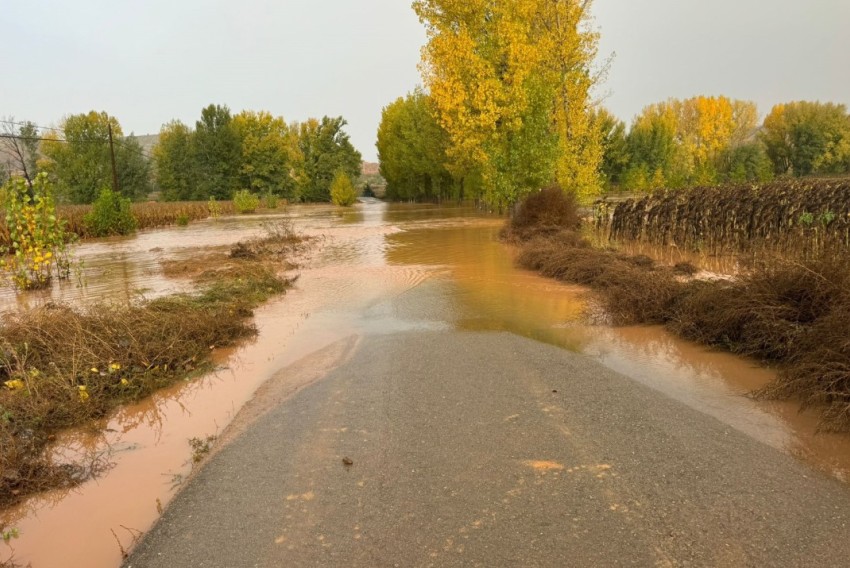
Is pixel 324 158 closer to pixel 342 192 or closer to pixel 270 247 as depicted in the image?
pixel 342 192

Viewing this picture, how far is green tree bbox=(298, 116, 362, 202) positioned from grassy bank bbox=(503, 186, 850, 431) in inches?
2824

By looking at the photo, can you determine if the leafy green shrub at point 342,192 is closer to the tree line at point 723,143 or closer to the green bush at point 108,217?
the tree line at point 723,143

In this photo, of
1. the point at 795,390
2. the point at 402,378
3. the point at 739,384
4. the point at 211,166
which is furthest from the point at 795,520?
the point at 211,166

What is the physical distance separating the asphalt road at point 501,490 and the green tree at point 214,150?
78822mm

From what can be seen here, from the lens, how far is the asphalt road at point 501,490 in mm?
3105

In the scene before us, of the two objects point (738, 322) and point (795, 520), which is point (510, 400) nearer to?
point (795, 520)

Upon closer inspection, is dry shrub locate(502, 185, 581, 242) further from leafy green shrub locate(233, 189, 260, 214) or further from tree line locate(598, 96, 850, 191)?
leafy green shrub locate(233, 189, 260, 214)

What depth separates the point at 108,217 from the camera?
2888 cm

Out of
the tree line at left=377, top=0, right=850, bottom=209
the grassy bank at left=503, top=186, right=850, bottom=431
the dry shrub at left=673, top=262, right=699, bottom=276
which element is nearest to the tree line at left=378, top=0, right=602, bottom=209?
the tree line at left=377, top=0, right=850, bottom=209

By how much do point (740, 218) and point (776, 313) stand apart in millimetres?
9529

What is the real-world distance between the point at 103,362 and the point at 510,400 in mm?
4731

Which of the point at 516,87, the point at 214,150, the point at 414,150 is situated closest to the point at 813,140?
the point at 414,150

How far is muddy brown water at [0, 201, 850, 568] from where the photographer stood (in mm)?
3887

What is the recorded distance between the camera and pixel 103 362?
6.32 meters
